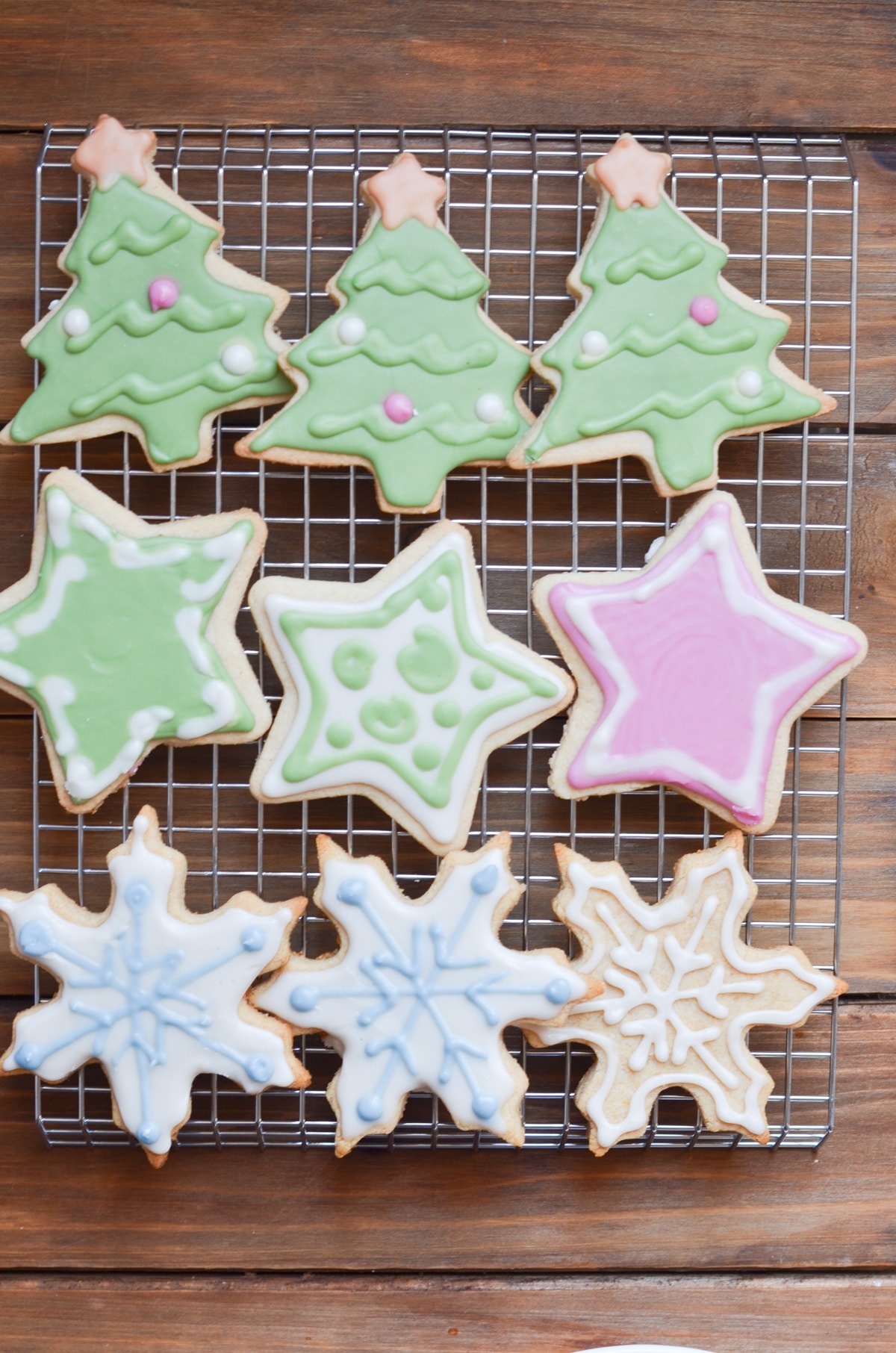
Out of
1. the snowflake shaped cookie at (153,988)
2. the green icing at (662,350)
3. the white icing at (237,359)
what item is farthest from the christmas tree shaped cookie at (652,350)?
the snowflake shaped cookie at (153,988)

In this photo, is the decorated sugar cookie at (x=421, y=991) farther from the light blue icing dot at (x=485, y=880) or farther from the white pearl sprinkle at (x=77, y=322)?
the white pearl sprinkle at (x=77, y=322)

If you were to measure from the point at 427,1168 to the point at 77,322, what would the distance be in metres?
0.75

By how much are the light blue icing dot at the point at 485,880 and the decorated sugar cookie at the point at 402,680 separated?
52 millimetres

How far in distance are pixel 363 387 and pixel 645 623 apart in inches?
11.4

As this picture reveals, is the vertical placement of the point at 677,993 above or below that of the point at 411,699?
below

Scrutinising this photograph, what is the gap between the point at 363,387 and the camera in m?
0.78

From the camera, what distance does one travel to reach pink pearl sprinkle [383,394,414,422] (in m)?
0.78

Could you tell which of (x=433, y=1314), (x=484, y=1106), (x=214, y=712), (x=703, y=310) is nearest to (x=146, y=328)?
(x=214, y=712)

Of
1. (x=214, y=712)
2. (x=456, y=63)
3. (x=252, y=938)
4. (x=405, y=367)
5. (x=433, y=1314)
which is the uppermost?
(x=456, y=63)

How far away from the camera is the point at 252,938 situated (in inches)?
30.5

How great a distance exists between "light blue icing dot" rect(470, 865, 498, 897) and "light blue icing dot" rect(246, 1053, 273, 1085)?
21cm

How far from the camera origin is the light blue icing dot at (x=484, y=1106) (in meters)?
0.78

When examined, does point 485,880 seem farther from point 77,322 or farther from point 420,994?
point 77,322

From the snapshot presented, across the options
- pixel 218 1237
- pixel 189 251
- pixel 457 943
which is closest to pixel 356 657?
pixel 457 943
